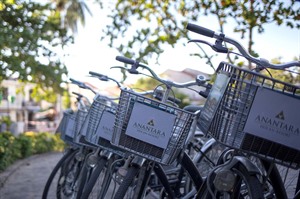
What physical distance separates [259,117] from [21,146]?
9.94 metres

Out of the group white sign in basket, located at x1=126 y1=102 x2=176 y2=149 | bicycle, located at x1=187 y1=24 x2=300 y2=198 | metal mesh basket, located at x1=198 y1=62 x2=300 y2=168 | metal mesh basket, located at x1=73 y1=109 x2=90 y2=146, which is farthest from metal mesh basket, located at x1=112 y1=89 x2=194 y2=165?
metal mesh basket, located at x1=73 y1=109 x2=90 y2=146

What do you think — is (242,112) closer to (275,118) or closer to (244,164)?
(275,118)

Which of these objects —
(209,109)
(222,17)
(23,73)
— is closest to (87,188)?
(209,109)

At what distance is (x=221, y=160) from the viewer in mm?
2164

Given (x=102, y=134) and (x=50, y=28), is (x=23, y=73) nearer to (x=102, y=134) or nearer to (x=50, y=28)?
(x=50, y=28)

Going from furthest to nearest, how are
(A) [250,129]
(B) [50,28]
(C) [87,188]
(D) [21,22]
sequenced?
(B) [50,28]
(D) [21,22]
(C) [87,188]
(A) [250,129]

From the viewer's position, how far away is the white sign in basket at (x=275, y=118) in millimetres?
1569

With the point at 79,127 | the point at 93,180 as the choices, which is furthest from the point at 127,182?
the point at 79,127

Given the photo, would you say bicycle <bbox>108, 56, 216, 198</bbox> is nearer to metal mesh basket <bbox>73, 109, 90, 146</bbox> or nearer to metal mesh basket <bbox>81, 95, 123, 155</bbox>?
metal mesh basket <bbox>81, 95, 123, 155</bbox>

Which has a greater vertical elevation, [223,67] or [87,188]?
[223,67]

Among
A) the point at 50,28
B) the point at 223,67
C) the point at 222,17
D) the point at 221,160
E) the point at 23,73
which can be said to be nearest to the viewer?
the point at 223,67

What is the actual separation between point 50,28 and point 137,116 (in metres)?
6.75

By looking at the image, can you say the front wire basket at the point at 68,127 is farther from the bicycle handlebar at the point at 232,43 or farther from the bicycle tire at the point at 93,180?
the bicycle handlebar at the point at 232,43

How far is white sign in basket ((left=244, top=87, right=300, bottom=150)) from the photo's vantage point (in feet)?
5.15
